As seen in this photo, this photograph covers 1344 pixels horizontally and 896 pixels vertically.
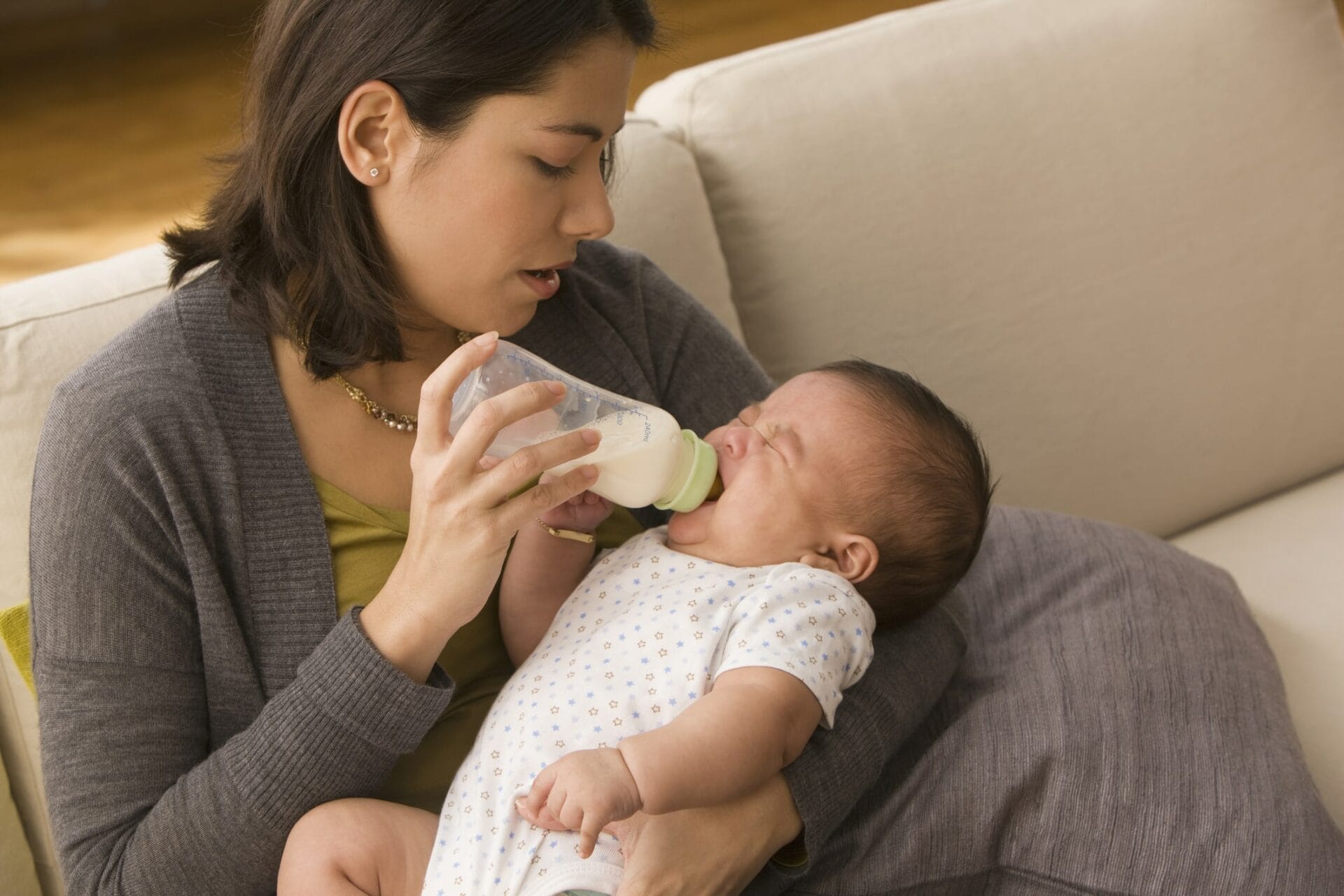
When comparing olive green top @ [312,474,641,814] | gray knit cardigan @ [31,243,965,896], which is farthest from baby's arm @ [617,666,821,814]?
olive green top @ [312,474,641,814]

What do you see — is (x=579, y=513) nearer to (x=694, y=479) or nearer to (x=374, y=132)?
(x=694, y=479)

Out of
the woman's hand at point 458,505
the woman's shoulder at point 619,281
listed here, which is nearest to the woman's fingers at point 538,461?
the woman's hand at point 458,505

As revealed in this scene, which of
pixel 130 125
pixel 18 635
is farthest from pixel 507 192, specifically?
pixel 130 125

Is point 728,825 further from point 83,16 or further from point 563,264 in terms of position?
point 83,16

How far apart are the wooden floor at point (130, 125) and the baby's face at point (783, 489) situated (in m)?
2.21

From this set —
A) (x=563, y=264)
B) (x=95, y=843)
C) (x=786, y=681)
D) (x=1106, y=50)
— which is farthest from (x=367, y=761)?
(x=1106, y=50)

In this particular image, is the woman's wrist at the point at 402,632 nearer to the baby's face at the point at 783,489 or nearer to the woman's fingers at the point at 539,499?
the woman's fingers at the point at 539,499

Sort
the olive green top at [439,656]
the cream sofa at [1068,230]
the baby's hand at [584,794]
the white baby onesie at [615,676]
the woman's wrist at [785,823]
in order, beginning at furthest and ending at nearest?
1. the cream sofa at [1068,230]
2. the olive green top at [439,656]
3. the woman's wrist at [785,823]
4. the white baby onesie at [615,676]
5. the baby's hand at [584,794]

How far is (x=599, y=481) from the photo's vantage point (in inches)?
49.2

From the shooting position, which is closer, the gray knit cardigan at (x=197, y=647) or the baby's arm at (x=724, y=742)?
the baby's arm at (x=724, y=742)

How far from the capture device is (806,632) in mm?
1233

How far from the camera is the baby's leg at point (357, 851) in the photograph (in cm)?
117

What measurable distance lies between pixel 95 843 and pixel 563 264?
73 cm

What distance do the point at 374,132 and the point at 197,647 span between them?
1.78 ft
